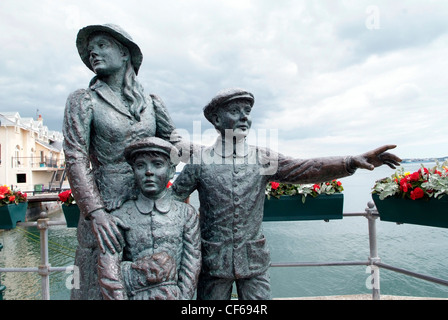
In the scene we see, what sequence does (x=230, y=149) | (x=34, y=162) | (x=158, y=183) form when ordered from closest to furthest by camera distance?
1. (x=158, y=183)
2. (x=230, y=149)
3. (x=34, y=162)

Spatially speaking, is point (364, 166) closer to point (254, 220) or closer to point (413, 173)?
point (254, 220)

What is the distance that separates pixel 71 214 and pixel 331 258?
8308mm

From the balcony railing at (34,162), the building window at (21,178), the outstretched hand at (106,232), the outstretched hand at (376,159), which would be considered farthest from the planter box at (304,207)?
the building window at (21,178)

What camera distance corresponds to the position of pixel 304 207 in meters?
3.29

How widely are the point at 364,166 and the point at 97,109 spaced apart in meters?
1.87

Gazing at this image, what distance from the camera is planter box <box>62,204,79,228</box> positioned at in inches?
122

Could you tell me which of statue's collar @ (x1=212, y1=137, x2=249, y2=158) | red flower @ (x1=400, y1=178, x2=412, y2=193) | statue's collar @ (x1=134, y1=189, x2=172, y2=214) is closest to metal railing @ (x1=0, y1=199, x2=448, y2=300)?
red flower @ (x1=400, y1=178, x2=412, y2=193)

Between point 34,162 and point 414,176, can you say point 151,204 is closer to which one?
point 414,176

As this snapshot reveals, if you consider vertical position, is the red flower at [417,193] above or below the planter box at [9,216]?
above

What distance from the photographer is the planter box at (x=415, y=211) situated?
2592 millimetres

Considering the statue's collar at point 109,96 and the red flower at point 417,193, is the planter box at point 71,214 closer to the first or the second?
the statue's collar at point 109,96

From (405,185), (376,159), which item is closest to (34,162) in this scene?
(405,185)

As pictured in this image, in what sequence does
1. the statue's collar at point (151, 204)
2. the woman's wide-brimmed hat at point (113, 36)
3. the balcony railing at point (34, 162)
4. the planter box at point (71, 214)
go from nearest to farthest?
the statue's collar at point (151, 204) < the woman's wide-brimmed hat at point (113, 36) < the planter box at point (71, 214) < the balcony railing at point (34, 162)

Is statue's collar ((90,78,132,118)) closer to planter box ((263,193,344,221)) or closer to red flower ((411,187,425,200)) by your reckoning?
planter box ((263,193,344,221))
